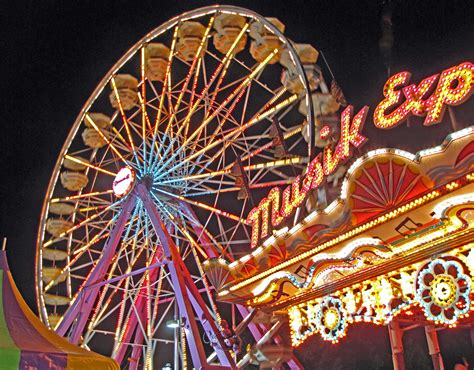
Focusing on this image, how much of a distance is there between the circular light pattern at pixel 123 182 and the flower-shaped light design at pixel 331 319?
21.7 feet

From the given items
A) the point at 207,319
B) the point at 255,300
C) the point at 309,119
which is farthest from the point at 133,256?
the point at 309,119

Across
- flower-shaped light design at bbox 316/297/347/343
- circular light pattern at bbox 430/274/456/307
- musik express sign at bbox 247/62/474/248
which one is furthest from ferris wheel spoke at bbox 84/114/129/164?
circular light pattern at bbox 430/274/456/307

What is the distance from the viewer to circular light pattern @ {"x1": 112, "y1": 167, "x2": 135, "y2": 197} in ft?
50.4

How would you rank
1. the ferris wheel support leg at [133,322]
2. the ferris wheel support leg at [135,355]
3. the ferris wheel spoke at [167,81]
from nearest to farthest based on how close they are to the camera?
the ferris wheel spoke at [167,81] < the ferris wheel support leg at [133,322] < the ferris wheel support leg at [135,355]

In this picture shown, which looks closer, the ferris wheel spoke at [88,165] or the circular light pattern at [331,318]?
the circular light pattern at [331,318]

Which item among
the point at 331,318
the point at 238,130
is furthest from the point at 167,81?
the point at 331,318

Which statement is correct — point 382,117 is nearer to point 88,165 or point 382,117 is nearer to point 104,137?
point 104,137

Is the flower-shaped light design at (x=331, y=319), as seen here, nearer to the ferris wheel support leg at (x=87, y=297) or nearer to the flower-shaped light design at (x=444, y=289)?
the flower-shaped light design at (x=444, y=289)

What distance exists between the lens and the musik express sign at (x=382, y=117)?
7461 mm

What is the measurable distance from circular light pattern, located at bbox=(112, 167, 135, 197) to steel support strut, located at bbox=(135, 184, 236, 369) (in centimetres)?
167

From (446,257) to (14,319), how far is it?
595 cm

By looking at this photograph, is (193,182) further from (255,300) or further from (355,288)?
(355,288)

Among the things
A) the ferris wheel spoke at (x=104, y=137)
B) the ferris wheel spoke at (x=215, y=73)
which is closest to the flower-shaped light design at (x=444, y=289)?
the ferris wheel spoke at (x=215, y=73)

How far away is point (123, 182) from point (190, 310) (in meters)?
4.55
